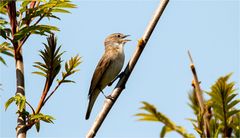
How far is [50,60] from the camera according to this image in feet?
10.2

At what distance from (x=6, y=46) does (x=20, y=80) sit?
65cm

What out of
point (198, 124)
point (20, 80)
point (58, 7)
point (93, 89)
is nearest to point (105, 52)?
point (93, 89)

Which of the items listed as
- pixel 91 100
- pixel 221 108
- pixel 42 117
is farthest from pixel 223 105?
pixel 91 100

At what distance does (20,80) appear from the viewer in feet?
9.39

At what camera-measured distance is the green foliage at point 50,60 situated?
3.07 metres

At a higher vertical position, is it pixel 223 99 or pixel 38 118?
pixel 223 99

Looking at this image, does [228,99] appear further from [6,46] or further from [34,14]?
[6,46]

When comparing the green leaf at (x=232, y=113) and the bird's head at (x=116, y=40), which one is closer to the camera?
the green leaf at (x=232, y=113)

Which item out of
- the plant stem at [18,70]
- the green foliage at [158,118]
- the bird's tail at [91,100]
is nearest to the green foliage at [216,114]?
the green foliage at [158,118]

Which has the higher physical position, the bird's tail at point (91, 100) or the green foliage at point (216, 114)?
the green foliage at point (216, 114)

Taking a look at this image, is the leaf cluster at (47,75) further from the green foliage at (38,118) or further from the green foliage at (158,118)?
the green foliage at (158,118)

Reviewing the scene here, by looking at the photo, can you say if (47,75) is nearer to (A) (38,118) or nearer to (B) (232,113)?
(A) (38,118)

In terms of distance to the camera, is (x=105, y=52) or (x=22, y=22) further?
(x=105, y=52)

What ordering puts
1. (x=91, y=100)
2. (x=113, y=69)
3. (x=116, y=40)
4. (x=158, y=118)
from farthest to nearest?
(x=116, y=40) → (x=91, y=100) → (x=113, y=69) → (x=158, y=118)
